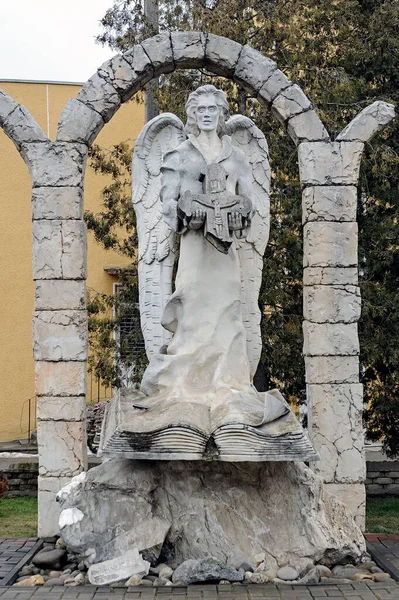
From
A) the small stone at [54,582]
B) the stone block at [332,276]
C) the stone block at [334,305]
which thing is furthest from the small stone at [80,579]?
the stone block at [332,276]

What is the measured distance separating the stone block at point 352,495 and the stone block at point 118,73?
12.7ft

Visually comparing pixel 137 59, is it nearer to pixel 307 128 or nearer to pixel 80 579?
pixel 307 128

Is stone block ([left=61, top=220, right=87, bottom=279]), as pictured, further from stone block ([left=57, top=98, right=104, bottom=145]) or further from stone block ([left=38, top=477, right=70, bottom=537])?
stone block ([left=38, top=477, right=70, bottom=537])

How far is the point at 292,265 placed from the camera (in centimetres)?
915

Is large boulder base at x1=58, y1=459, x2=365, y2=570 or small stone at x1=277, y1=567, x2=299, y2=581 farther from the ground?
large boulder base at x1=58, y1=459, x2=365, y2=570

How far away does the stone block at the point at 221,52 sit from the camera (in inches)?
281

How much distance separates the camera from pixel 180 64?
23.6 ft

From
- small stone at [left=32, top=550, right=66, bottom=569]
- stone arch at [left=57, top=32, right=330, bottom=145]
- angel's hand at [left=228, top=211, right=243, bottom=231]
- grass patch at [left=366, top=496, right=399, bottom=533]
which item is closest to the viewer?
small stone at [left=32, top=550, right=66, bottom=569]

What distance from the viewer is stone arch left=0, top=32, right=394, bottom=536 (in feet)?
22.5

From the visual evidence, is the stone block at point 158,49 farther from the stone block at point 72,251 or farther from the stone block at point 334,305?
the stone block at point 334,305

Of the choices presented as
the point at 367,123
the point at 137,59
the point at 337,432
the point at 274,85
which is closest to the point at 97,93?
the point at 137,59

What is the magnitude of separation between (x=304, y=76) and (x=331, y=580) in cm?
604

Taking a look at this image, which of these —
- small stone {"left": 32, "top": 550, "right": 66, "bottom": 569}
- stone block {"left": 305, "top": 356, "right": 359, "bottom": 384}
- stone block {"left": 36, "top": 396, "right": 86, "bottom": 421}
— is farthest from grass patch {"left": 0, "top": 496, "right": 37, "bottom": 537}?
stone block {"left": 305, "top": 356, "right": 359, "bottom": 384}

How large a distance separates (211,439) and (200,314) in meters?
1.14
